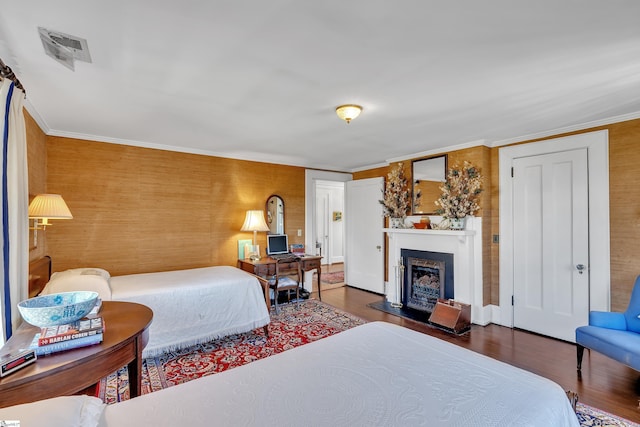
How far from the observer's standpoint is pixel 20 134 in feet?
6.20

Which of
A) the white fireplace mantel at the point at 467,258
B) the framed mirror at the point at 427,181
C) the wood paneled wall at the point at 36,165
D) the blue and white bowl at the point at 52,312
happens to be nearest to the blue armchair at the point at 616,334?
the white fireplace mantel at the point at 467,258

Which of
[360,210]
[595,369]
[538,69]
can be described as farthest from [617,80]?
[360,210]

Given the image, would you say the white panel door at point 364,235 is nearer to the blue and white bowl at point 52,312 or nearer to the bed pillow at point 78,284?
the bed pillow at point 78,284

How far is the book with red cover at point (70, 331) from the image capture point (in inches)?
50.9

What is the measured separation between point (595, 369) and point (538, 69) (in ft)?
8.91

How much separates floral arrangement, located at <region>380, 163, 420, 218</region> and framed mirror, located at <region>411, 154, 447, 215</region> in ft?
0.36

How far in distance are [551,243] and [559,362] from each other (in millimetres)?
1305

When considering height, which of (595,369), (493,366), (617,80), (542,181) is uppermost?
(617,80)

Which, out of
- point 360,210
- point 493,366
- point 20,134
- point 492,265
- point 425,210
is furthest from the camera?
point 360,210

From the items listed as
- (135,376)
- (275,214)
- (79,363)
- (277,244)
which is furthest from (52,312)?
(275,214)

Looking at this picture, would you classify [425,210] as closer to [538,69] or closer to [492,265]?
[492,265]

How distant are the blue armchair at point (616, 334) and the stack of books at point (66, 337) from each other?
352 cm

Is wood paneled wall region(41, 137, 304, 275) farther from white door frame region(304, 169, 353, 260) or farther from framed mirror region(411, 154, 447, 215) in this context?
framed mirror region(411, 154, 447, 215)

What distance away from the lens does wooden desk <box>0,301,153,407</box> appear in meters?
1.10
